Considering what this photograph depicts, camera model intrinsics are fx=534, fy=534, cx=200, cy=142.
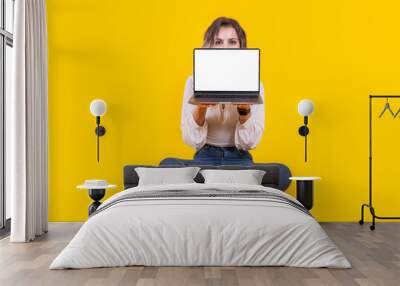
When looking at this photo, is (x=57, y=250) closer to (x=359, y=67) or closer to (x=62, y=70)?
(x=62, y=70)

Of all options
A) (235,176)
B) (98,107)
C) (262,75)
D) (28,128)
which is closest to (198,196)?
(235,176)

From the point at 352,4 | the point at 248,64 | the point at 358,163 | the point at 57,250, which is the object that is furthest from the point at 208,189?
the point at 352,4

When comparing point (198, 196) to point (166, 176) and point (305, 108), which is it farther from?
point (305, 108)

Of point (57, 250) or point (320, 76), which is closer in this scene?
point (57, 250)

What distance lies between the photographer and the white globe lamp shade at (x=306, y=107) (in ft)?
21.1

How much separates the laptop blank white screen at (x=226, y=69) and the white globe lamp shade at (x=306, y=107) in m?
0.57

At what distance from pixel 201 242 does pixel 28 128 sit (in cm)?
248

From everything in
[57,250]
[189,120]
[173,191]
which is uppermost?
[189,120]

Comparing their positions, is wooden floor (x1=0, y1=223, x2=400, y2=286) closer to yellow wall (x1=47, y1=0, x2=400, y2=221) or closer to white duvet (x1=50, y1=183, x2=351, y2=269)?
white duvet (x1=50, y1=183, x2=351, y2=269)

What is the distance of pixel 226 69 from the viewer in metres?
6.24

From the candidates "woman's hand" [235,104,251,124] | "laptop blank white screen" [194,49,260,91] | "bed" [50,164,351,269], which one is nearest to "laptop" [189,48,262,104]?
"laptop blank white screen" [194,49,260,91]

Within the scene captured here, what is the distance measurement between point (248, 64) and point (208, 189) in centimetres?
205

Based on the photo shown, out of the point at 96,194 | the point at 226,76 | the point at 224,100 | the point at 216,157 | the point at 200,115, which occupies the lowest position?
the point at 96,194

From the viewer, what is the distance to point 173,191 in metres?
4.96
